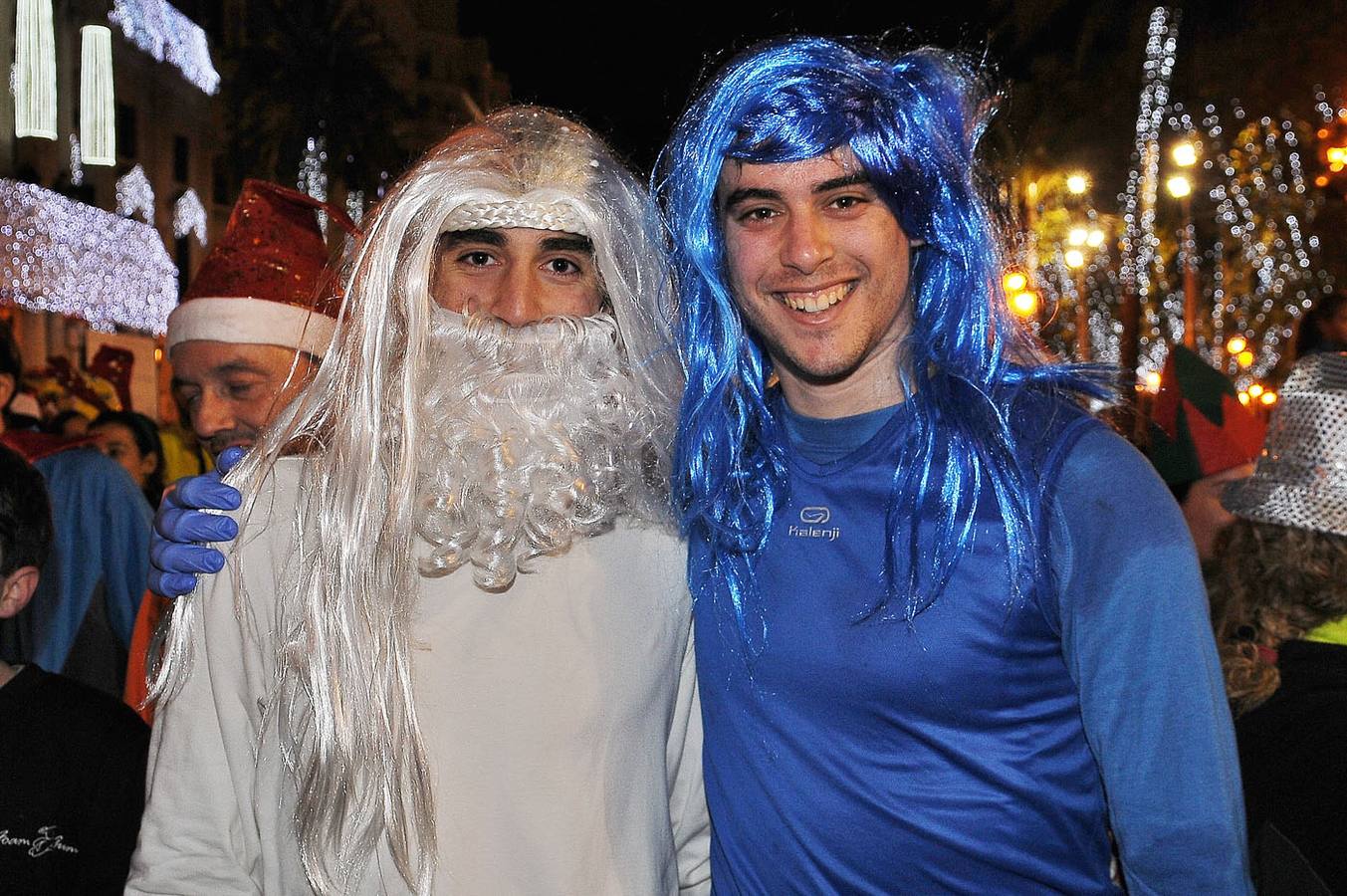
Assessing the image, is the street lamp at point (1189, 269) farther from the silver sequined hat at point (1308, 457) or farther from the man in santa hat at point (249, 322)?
the man in santa hat at point (249, 322)

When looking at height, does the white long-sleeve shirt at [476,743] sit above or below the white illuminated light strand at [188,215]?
below

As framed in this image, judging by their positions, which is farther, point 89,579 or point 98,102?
point 98,102

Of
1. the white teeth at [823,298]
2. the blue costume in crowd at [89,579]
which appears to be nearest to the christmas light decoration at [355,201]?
the blue costume in crowd at [89,579]

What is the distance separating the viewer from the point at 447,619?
240 centimetres

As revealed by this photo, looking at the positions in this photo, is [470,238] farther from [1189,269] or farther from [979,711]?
[1189,269]

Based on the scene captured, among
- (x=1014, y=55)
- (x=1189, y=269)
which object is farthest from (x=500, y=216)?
(x=1189, y=269)

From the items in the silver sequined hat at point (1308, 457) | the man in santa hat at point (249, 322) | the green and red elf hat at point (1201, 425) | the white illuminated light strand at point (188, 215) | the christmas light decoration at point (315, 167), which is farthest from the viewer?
the white illuminated light strand at point (188, 215)

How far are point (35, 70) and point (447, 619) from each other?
174 inches

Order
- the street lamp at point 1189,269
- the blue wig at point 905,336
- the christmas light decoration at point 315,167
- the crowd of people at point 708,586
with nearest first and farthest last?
1. the crowd of people at point 708,586
2. the blue wig at point 905,336
3. the street lamp at point 1189,269
4. the christmas light decoration at point 315,167

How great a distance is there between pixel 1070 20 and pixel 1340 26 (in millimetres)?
7375

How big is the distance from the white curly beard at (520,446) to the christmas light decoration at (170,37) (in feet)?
95.9

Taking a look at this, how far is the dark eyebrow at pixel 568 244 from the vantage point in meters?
2.77

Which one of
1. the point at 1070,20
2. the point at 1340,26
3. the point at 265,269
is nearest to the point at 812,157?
the point at 265,269

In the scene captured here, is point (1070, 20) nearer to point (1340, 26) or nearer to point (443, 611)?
point (1340, 26)
